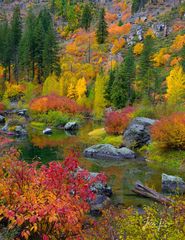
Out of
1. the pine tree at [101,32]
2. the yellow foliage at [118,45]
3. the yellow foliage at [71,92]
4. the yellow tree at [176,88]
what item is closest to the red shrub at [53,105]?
the yellow foliage at [71,92]

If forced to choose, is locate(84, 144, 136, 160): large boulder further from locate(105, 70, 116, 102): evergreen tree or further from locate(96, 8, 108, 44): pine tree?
locate(96, 8, 108, 44): pine tree

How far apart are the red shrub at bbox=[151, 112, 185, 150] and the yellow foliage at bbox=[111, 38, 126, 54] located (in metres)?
73.1

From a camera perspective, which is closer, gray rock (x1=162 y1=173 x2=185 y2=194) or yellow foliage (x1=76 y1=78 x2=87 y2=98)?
gray rock (x1=162 y1=173 x2=185 y2=194)

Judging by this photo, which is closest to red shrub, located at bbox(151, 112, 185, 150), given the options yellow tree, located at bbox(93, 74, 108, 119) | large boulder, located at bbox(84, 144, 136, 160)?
large boulder, located at bbox(84, 144, 136, 160)

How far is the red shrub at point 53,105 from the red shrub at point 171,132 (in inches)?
1229

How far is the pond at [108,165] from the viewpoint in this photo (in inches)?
714

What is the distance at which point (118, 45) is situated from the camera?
3930 inches

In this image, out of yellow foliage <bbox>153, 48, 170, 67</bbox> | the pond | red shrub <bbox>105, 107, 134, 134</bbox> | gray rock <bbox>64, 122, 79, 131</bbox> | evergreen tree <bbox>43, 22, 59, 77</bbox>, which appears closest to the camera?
the pond

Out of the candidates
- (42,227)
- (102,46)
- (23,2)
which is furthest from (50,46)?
(23,2)

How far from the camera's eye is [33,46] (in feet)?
288

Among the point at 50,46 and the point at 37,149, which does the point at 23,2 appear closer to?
the point at 50,46

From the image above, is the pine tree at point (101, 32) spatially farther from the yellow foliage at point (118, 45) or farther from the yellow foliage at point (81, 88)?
the yellow foliage at point (81, 88)

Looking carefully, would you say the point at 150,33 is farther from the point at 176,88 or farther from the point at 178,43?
the point at 176,88

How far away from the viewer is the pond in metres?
18.1
